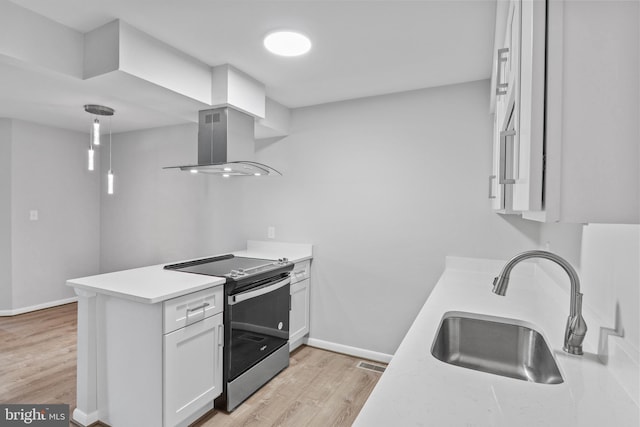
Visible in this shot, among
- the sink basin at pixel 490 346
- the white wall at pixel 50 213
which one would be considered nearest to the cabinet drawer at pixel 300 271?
the sink basin at pixel 490 346

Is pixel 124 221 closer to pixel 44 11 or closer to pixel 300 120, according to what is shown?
pixel 300 120

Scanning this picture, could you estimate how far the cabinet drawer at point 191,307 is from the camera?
1.74 m

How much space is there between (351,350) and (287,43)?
2539 millimetres

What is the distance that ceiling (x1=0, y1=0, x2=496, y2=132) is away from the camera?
65.8 inches

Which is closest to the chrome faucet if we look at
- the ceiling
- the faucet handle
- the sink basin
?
the faucet handle

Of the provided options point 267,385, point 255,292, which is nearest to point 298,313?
point 267,385

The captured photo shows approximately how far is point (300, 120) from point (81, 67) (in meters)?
1.80

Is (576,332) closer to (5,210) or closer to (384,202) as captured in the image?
(384,202)

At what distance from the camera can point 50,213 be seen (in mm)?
4168

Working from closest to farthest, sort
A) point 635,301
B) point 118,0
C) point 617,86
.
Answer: point 617,86 → point 635,301 → point 118,0

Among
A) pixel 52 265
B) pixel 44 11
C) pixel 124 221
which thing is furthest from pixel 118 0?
pixel 52 265

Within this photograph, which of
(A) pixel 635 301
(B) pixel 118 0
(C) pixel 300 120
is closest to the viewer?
(A) pixel 635 301

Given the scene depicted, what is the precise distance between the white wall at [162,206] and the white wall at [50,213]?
0.21 m

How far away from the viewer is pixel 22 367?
8.71ft
